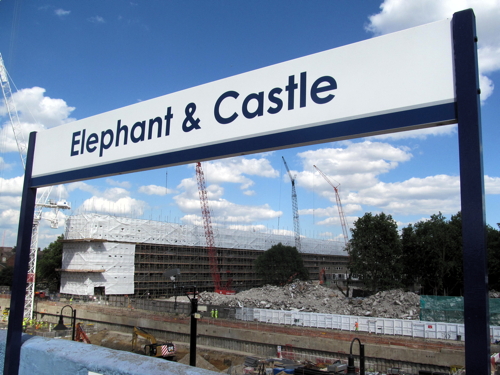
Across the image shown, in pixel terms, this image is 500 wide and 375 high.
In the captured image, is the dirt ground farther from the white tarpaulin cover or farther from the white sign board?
the white sign board

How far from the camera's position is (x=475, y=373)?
193 centimetres

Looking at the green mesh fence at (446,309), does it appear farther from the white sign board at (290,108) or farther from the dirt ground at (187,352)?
the white sign board at (290,108)

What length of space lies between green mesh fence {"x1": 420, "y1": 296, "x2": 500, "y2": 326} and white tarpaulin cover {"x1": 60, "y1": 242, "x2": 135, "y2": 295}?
38495 mm

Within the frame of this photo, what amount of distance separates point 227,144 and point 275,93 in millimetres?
589

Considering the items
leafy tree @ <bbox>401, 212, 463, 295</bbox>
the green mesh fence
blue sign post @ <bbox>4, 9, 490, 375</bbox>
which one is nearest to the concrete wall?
blue sign post @ <bbox>4, 9, 490, 375</bbox>

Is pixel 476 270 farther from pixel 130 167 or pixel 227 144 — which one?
pixel 130 167

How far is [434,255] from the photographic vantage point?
44.6 meters

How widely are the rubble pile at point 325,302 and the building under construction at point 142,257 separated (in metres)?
10.1

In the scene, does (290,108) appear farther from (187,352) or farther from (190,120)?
(187,352)

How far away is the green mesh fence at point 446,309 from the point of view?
25.5m

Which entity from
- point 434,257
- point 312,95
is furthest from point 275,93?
point 434,257

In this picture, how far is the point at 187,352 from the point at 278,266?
1385 inches

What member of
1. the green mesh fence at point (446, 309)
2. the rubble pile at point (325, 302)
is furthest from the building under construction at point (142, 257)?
the green mesh fence at point (446, 309)

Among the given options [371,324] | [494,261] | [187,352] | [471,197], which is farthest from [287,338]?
[494,261]
